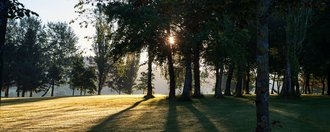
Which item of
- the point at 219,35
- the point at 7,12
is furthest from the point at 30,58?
the point at 7,12

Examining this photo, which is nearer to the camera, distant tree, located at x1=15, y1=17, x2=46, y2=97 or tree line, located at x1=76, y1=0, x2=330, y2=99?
tree line, located at x1=76, y1=0, x2=330, y2=99

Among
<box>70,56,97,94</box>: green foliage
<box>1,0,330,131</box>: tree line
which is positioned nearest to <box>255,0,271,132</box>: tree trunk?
<box>1,0,330,131</box>: tree line

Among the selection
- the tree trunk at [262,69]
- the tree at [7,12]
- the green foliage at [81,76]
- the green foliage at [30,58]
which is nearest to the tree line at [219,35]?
the tree trunk at [262,69]

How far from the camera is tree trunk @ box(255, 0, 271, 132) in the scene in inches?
479

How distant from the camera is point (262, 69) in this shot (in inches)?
480

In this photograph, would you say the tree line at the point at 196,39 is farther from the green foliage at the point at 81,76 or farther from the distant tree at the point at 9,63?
the distant tree at the point at 9,63

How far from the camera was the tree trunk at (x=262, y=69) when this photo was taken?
39.9ft

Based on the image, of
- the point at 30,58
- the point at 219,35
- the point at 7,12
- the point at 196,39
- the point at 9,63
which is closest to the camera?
the point at 7,12

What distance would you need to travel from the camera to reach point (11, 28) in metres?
92.7

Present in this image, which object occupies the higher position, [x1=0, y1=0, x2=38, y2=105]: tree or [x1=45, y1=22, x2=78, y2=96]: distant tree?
[x1=45, y1=22, x2=78, y2=96]: distant tree

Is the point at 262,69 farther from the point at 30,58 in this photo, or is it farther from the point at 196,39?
the point at 30,58

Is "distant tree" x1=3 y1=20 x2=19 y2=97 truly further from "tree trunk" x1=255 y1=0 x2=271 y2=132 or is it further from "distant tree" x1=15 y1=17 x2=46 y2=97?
Answer: "tree trunk" x1=255 y1=0 x2=271 y2=132

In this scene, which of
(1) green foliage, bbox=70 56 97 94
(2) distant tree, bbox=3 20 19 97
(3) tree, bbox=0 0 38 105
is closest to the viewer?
(3) tree, bbox=0 0 38 105

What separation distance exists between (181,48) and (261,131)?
1141 inches
